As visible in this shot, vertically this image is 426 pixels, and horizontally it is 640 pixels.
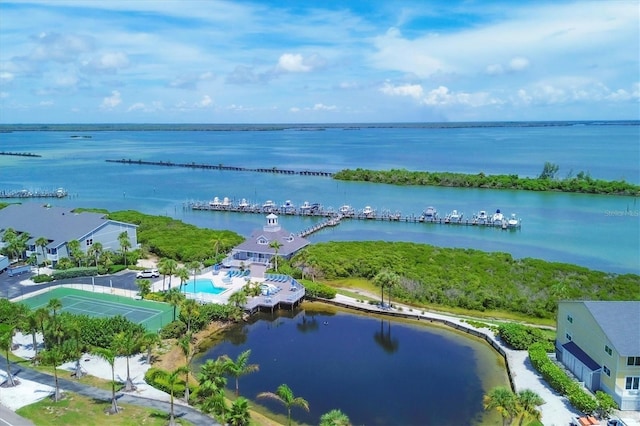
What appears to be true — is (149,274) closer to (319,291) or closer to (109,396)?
(319,291)

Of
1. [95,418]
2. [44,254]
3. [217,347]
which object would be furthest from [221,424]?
[44,254]

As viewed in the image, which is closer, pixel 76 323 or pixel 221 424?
pixel 221 424

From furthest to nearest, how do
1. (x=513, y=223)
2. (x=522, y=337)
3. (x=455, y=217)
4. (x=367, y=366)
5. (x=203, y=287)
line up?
(x=455, y=217)
(x=513, y=223)
(x=203, y=287)
(x=522, y=337)
(x=367, y=366)

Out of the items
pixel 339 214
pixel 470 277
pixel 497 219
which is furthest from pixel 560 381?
pixel 339 214

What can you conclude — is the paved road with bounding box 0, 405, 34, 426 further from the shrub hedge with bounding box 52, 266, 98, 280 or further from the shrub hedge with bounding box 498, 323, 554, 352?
the shrub hedge with bounding box 498, 323, 554, 352

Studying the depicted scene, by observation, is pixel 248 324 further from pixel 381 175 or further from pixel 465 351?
pixel 381 175

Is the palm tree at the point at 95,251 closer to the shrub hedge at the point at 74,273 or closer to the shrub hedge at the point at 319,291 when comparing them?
the shrub hedge at the point at 74,273

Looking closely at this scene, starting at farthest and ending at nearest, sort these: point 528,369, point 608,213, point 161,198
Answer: point 161,198 → point 608,213 → point 528,369

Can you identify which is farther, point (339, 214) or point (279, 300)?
point (339, 214)
